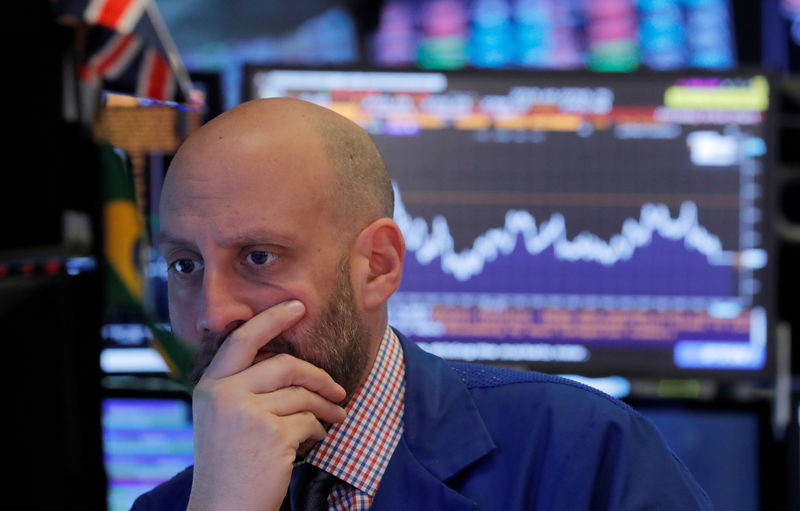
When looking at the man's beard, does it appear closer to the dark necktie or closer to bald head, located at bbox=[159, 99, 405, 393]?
bald head, located at bbox=[159, 99, 405, 393]

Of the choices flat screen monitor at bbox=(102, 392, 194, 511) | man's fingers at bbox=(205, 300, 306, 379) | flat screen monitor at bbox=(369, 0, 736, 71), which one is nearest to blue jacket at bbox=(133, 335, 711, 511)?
man's fingers at bbox=(205, 300, 306, 379)

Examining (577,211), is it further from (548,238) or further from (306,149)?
(306,149)

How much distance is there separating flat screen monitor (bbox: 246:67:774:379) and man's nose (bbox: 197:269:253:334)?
1165 millimetres

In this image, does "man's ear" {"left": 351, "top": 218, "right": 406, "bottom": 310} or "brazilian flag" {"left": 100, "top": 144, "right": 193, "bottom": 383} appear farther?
"brazilian flag" {"left": 100, "top": 144, "right": 193, "bottom": 383}

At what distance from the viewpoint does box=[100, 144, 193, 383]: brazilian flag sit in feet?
4.69

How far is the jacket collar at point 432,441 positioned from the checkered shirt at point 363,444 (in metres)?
0.02

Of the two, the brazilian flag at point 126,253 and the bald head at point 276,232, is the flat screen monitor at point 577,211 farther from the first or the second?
the bald head at point 276,232

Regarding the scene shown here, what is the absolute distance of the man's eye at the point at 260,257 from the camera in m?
1.01

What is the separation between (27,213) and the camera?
0.88m

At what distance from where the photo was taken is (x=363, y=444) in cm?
113

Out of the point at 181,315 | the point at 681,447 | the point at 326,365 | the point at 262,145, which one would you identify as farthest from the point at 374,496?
the point at 681,447

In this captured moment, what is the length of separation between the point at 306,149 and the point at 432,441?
40 cm

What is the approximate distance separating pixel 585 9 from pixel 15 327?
232cm

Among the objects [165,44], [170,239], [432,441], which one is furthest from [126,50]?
→ [432,441]
